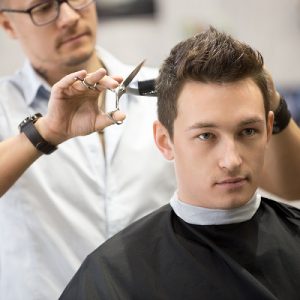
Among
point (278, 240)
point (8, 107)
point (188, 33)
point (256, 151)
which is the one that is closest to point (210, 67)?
point (256, 151)

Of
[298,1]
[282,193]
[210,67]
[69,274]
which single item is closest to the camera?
[210,67]

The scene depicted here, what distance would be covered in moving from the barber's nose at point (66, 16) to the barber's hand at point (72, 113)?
1.25 feet

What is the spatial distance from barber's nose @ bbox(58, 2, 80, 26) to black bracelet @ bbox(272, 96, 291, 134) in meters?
0.70

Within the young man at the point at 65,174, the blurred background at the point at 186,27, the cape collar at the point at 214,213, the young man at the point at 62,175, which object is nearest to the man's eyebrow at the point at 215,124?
the cape collar at the point at 214,213

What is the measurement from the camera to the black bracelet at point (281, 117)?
68.2 inches

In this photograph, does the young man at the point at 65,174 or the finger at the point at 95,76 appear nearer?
the finger at the point at 95,76

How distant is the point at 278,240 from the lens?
1577mm

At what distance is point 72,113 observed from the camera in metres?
1.59

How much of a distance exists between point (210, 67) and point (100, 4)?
1.54 meters

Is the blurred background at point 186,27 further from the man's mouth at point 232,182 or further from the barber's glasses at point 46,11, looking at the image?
the man's mouth at point 232,182

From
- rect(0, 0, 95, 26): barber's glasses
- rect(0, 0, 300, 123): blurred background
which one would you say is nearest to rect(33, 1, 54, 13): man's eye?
rect(0, 0, 95, 26): barber's glasses

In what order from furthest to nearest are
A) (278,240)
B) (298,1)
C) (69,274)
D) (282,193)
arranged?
(298,1)
(282,193)
(69,274)
(278,240)

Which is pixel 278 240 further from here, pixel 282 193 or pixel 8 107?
pixel 8 107

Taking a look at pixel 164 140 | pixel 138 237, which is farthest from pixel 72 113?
pixel 138 237
